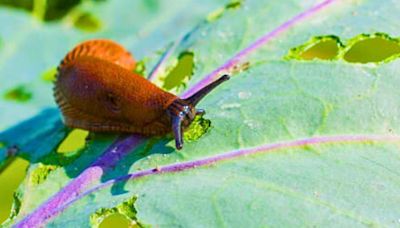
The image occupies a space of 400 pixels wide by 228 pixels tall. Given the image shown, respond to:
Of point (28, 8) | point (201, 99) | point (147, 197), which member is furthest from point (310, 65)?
point (28, 8)

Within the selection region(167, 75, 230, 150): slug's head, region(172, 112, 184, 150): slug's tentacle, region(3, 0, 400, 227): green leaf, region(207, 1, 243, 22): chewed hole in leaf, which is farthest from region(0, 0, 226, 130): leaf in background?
region(3, 0, 400, 227): green leaf

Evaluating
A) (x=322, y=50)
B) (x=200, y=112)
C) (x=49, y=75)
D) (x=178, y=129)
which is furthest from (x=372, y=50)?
(x=49, y=75)

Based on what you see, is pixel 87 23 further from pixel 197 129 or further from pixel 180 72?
pixel 197 129

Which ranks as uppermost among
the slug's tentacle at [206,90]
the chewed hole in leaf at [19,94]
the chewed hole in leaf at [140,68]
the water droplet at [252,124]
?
the chewed hole in leaf at [19,94]

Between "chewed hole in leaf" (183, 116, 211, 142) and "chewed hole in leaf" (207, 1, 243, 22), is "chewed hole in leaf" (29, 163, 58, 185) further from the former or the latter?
"chewed hole in leaf" (207, 1, 243, 22)

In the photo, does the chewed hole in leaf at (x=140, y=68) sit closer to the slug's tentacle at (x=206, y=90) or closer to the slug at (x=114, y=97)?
the slug at (x=114, y=97)

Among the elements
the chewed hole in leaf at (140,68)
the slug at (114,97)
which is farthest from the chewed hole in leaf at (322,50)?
the chewed hole in leaf at (140,68)

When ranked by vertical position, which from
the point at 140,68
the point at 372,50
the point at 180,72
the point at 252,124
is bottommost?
the point at 252,124
